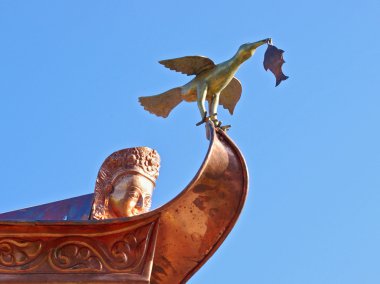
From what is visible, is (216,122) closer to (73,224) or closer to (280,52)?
(280,52)

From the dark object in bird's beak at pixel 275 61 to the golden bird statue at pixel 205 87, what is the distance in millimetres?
56

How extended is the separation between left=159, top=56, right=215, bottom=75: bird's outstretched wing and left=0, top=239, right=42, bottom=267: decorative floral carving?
1.29m

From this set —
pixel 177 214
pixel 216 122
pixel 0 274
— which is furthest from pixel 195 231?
pixel 0 274

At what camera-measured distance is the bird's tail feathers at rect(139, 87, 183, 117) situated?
226 inches

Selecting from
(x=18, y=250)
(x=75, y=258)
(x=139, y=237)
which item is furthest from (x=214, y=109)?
(x=18, y=250)

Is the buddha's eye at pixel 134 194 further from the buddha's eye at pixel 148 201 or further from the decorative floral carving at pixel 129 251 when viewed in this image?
the decorative floral carving at pixel 129 251

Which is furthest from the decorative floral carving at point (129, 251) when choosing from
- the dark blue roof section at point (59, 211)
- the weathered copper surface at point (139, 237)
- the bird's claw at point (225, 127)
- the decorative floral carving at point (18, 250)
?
the dark blue roof section at point (59, 211)

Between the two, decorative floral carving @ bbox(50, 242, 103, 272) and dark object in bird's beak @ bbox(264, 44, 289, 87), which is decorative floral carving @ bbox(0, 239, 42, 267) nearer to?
decorative floral carving @ bbox(50, 242, 103, 272)

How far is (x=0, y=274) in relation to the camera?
5.00m

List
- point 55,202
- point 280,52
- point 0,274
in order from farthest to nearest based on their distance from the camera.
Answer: point 55,202 < point 280,52 < point 0,274

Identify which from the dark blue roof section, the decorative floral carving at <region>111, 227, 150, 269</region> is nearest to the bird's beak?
the decorative floral carving at <region>111, 227, 150, 269</region>

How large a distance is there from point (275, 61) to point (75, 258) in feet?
4.80

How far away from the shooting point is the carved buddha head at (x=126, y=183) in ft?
18.6

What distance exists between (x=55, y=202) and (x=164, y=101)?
3.17ft
